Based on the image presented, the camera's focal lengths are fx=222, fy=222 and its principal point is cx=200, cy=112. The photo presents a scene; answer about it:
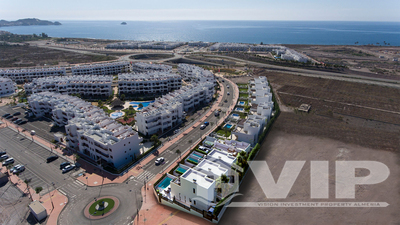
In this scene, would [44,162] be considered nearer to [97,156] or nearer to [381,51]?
[97,156]

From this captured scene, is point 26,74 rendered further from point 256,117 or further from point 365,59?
point 365,59

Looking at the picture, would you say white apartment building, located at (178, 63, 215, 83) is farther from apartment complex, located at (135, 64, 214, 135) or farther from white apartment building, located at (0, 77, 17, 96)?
white apartment building, located at (0, 77, 17, 96)

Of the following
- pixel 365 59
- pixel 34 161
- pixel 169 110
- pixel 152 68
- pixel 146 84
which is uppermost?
pixel 365 59

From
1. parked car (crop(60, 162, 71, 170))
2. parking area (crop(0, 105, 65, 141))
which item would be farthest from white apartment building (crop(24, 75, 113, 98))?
parked car (crop(60, 162, 71, 170))

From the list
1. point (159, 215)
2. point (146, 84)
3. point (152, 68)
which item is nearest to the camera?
point (159, 215)

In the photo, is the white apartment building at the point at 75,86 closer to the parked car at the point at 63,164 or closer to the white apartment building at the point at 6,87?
the white apartment building at the point at 6,87

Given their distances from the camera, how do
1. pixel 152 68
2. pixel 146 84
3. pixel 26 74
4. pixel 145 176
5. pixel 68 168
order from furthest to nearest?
pixel 152 68
pixel 26 74
pixel 146 84
pixel 68 168
pixel 145 176

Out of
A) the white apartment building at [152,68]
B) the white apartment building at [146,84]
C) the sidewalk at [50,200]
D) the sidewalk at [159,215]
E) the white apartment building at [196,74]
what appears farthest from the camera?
the white apartment building at [152,68]

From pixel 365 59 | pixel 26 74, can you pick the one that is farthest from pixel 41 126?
pixel 365 59

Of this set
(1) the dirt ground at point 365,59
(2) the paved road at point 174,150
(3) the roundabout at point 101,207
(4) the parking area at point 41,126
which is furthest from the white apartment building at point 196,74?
(1) the dirt ground at point 365,59
